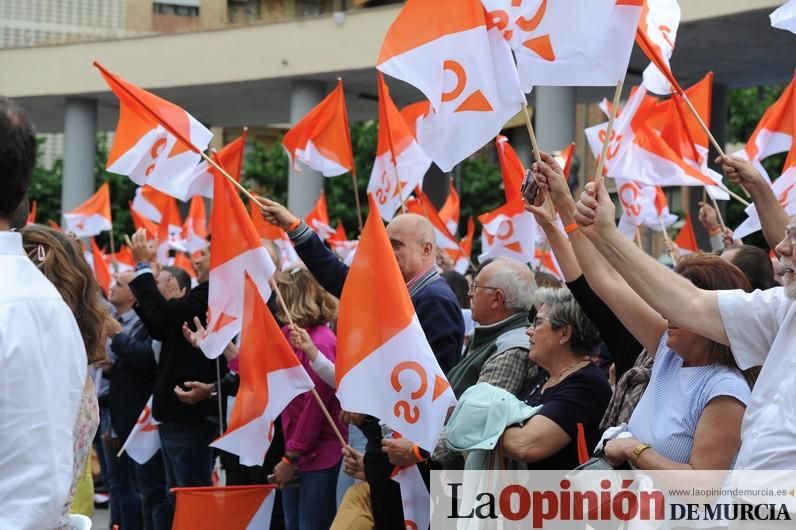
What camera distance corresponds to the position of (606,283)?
4531 millimetres

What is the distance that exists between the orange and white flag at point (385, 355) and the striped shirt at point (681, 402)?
3.84ft

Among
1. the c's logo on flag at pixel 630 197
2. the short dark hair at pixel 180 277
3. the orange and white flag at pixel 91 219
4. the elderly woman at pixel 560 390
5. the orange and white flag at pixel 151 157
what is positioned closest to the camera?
the elderly woman at pixel 560 390

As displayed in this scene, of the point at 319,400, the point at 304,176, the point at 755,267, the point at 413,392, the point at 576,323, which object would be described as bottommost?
the point at 304,176

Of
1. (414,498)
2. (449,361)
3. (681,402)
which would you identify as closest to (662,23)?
(449,361)

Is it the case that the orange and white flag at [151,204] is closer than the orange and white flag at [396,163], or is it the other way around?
the orange and white flag at [396,163]

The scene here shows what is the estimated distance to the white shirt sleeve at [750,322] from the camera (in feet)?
12.2

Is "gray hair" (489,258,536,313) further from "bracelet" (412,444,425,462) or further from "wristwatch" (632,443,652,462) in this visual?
"wristwatch" (632,443,652,462)

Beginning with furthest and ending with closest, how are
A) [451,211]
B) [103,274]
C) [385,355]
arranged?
[451,211] < [103,274] < [385,355]

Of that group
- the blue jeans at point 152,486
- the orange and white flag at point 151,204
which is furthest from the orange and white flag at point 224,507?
the orange and white flag at point 151,204

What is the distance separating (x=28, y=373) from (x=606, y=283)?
2502 millimetres

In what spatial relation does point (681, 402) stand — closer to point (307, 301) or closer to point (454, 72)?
point (454, 72)

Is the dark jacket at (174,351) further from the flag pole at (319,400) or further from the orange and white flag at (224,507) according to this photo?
the orange and white flag at (224,507)

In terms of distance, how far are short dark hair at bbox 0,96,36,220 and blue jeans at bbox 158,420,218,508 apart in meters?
5.22

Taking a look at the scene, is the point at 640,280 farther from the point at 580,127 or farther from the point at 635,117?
the point at 580,127
